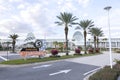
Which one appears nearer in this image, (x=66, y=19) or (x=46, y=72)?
(x=46, y=72)

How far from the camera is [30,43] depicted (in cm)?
6181

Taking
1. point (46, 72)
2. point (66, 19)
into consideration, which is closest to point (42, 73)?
point (46, 72)

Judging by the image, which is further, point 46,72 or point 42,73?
point 46,72

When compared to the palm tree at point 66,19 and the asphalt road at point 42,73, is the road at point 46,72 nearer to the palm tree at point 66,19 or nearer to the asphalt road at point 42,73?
the asphalt road at point 42,73

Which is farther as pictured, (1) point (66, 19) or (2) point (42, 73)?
(1) point (66, 19)

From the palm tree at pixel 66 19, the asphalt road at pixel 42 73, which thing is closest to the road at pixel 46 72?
the asphalt road at pixel 42 73

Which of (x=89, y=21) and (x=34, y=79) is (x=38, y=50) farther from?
(x=89, y=21)

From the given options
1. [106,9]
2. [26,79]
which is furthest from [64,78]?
[106,9]

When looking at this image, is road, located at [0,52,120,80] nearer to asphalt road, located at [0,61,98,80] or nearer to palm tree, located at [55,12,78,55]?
asphalt road, located at [0,61,98,80]

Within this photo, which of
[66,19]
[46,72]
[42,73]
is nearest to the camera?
[42,73]

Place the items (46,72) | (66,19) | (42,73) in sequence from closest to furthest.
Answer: (42,73)
(46,72)
(66,19)

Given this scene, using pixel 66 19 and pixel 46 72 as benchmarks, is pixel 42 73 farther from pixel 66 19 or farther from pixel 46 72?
pixel 66 19

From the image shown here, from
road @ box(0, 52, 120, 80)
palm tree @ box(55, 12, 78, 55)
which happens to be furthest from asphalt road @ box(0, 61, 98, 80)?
palm tree @ box(55, 12, 78, 55)

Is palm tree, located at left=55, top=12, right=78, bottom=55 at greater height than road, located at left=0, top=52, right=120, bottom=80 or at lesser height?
greater
